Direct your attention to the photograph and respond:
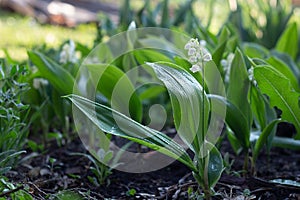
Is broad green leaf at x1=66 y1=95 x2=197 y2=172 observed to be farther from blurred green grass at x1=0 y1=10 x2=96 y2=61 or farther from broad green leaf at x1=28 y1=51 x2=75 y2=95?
blurred green grass at x1=0 y1=10 x2=96 y2=61

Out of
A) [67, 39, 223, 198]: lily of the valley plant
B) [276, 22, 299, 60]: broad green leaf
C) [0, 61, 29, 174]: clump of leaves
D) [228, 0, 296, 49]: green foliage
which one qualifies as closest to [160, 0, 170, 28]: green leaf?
[228, 0, 296, 49]: green foliage

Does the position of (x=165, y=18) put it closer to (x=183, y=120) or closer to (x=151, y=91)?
(x=151, y=91)

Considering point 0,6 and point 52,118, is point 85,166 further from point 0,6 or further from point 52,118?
point 0,6

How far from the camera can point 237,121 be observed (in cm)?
158

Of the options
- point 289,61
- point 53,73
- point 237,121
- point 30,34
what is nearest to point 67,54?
point 53,73

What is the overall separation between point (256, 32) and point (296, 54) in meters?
0.72

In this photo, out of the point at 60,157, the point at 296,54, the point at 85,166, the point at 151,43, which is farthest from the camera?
the point at 296,54

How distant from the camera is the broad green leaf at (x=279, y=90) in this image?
1454mm

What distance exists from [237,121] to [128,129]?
0.43m

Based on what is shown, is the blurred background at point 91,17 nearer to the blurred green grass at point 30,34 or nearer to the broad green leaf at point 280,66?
the blurred green grass at point 30,34

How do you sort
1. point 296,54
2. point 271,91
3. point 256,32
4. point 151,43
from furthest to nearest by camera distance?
point 256,32, point 296,54, point 151,43, point 271,91

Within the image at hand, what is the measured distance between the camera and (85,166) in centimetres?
173

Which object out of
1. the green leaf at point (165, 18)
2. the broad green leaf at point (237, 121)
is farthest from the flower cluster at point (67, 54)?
the green leaf at point (165, 18)

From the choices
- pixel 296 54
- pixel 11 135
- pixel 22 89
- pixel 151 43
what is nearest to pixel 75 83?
pixel 22 89
